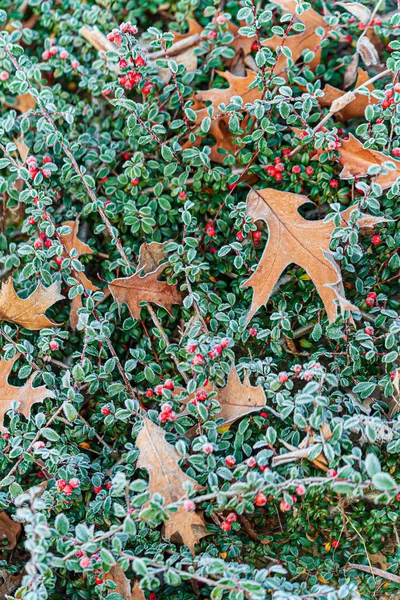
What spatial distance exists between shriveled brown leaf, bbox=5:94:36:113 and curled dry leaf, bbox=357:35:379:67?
58.8 inches

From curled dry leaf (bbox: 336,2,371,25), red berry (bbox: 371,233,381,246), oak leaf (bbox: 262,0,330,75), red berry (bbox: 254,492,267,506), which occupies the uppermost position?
curled dry leaf (bbox: 336,2,371,25)

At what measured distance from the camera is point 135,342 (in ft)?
8.55

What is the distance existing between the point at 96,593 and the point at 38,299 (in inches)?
43.6

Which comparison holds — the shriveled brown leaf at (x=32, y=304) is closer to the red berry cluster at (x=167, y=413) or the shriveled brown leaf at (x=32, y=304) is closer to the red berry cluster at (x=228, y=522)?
the red berry cluster at (x=167, y=413)

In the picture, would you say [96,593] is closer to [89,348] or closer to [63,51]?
[89,348]

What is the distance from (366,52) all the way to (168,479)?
193cm

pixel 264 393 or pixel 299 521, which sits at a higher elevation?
pixel 264 393

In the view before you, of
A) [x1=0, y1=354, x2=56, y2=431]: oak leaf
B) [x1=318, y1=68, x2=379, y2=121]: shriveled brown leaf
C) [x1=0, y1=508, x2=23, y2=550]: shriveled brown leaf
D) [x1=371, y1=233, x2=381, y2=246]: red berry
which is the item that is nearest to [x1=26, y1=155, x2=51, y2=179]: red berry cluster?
[x1=0, y1=354, x2=56, y2=431]: oak leaf

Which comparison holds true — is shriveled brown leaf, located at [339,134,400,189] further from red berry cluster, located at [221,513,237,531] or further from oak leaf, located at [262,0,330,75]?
red berry cluster, located at [221,513,237,531]

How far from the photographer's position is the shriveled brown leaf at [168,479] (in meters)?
2.04

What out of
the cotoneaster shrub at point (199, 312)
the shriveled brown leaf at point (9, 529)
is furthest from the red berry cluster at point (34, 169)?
the shriveled brown leaf at point (9, 529)

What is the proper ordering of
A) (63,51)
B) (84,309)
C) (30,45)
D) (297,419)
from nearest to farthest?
(297,419), (84,309), (63,51), (30,45)

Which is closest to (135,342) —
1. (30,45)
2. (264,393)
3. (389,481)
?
(264,393)

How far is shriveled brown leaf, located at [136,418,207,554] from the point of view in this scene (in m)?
2.04
